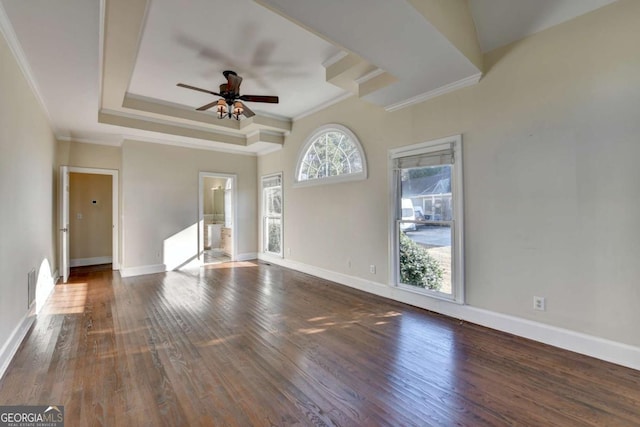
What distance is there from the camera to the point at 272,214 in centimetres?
710

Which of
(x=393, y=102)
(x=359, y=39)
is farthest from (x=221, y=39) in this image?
(x=393, y=102)

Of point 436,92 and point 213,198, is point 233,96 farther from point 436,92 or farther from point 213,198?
point 213,198

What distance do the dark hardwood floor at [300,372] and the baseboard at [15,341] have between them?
0.07 m

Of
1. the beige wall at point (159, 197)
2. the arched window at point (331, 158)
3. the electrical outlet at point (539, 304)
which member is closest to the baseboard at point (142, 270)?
the beige wall at point (159, 197)

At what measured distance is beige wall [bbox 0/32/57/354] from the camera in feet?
7.95

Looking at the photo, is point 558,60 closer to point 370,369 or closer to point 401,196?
point 401,196

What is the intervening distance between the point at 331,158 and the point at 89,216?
6.17m

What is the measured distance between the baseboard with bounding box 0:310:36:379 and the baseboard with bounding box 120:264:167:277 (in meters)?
2.37

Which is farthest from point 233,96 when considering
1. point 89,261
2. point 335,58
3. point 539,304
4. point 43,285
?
point 89,261

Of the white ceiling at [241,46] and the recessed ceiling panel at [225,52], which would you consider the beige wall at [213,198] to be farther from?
the recessed ceiling panel at [225,52]

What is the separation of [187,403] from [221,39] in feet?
11.3

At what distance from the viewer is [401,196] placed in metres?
4.03

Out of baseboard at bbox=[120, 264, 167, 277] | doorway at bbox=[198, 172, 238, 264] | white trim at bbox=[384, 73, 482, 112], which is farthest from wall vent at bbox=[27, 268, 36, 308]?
white trim at bbox=[384, 73, 482, 112]

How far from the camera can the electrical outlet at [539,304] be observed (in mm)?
2787
